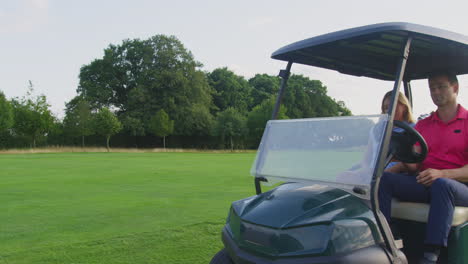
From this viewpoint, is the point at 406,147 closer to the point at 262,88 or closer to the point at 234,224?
the point at 234,224

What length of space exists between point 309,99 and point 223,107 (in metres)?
19.3

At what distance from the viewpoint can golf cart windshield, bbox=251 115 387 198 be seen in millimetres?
2221

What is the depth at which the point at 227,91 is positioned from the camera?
5712cm

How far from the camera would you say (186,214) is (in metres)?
6.22

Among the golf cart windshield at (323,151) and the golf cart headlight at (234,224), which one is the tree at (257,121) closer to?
the golf cart windshield at (323,151)

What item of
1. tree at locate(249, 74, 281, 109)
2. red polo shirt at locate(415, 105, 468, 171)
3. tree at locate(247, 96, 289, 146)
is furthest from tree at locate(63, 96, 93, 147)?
red polo shirt at locate(415, 105, 468, 171)

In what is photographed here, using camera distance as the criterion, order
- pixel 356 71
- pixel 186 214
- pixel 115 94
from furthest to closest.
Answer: pixel 115 94, pixel 186 214, pixel 356 71

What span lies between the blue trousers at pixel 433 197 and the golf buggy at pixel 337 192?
0.29ft

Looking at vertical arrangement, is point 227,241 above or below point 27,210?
above

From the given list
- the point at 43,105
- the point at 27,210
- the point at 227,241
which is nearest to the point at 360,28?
the point at 227,241

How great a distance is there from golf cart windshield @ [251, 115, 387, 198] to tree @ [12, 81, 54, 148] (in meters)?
38.6

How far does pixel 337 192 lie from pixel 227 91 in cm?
5514

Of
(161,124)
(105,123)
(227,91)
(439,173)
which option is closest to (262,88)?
(227,91)

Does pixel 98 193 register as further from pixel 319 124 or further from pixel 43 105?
pixel 43 105
